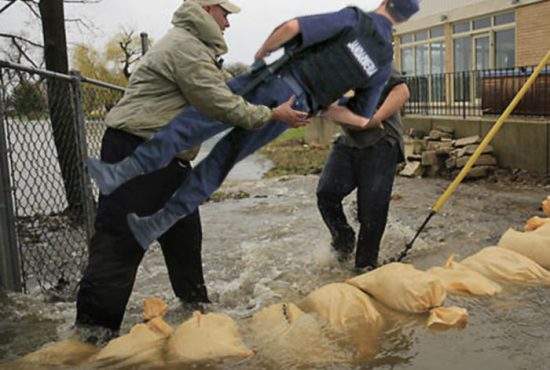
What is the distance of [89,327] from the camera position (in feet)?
11.0

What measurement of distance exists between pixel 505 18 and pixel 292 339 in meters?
17.9

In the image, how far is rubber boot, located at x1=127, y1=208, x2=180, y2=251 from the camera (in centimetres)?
324

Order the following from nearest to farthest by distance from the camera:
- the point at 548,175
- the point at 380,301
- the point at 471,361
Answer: the point at 471,361, the point at 380,301, the point at 548,175

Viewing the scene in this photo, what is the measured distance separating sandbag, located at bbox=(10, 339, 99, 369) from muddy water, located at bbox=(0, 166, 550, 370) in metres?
0.30

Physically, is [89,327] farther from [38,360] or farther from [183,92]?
[183,92]

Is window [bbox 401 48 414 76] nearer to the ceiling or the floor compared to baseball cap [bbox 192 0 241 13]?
nearer to the floor

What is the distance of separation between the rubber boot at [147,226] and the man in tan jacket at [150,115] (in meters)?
0.07

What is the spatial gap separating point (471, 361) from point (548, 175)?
28.3ft

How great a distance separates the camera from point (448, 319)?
333 centimetres

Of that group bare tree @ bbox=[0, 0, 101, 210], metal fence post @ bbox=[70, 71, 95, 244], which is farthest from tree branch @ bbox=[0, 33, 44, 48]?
metal fence post @ bbox=[70, 71, 95, 244]

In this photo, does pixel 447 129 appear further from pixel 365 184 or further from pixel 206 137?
pixel 206 137

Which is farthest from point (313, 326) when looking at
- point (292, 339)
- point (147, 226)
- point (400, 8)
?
point (400, 8)

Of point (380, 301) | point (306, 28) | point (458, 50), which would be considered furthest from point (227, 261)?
point (458, 50)

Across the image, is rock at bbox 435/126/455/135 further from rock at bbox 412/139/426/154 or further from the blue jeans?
the blue jeans
